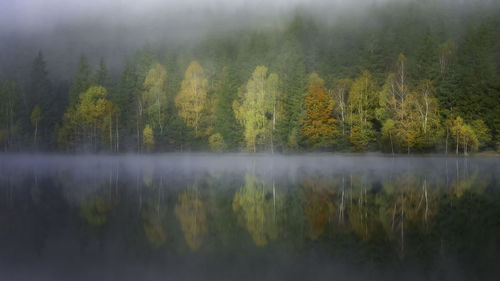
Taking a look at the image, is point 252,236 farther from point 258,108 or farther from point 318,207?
point 258,108

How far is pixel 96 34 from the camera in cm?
9150

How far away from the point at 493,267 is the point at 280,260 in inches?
127

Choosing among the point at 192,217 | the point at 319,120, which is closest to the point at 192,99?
the point at 319,120

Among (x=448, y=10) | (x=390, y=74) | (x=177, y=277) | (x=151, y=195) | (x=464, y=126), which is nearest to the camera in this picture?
(x=177, y=277)

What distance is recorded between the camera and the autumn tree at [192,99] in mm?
54344

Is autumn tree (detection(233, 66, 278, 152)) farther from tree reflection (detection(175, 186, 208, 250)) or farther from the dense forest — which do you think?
tree reflection (detection(175, 186, 208, 250))

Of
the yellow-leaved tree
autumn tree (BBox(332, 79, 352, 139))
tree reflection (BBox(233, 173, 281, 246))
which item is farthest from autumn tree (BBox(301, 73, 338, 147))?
tree reflection (BBox(233, 173, 281, 246))

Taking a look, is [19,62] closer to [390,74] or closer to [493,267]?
[390,74]

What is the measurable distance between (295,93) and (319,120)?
17.7ft

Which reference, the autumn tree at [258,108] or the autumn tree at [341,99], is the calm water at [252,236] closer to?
the autumn tree at [341,99]

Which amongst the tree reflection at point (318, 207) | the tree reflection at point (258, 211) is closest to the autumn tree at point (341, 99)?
the tree reflection at point (318, 207)

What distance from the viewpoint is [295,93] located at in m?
51.6

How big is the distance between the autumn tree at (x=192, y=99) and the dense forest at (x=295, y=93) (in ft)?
0.50

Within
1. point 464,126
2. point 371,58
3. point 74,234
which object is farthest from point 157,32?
point 74,234
